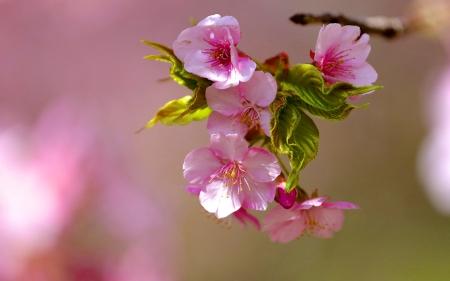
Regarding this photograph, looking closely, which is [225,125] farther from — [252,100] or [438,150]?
[438,150]

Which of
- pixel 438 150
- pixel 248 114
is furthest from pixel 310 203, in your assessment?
pixel 438 150

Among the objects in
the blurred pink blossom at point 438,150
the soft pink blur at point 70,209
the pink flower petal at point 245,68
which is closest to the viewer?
the pink flower petal at point 245,68

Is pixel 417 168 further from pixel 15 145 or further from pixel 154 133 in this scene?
pixel 15 145

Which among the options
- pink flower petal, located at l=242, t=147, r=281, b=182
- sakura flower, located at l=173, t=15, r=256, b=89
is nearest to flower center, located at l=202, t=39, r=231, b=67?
sakura flower, located at l=173, t=15, r=256, b=89

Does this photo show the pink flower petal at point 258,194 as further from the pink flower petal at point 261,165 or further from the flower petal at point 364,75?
the flower petal at point 364,75

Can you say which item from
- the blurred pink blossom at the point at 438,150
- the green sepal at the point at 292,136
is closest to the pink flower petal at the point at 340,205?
the green sepal at the point at 292,136

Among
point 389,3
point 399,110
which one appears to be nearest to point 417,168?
point 399,110

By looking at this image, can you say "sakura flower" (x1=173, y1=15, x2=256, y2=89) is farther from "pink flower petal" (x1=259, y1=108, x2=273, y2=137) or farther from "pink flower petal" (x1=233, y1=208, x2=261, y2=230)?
"pink flower petal" (x1=233, y1=208, x2=261, y2=230)
